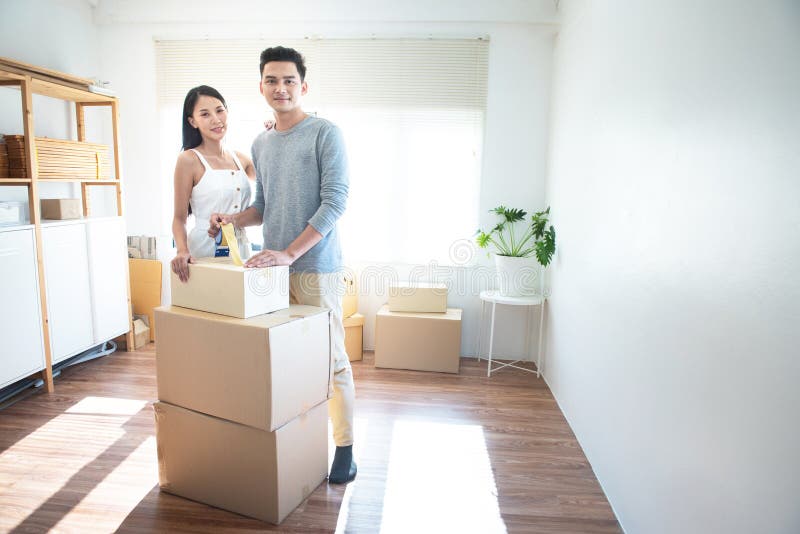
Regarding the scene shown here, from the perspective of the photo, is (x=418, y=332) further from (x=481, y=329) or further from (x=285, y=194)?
(x=285, y=194)

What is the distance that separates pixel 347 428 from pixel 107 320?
7.47ft

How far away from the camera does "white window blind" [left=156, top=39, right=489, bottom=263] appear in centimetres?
370

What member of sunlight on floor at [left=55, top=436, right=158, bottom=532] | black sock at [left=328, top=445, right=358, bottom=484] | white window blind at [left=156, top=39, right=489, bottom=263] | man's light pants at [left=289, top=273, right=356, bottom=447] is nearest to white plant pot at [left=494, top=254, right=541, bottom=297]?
white window blind at [left=156, top=39, right=489, bottom=263]

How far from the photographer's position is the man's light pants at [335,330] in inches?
79.4

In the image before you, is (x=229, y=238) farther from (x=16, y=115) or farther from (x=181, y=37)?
(x=181, y=37)

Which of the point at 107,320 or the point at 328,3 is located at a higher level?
the point at 328,3

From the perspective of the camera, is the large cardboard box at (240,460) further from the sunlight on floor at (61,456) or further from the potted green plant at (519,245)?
the potted green plant at (519,245)

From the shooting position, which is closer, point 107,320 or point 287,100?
point 287,100

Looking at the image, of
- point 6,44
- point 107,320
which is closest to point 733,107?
point 107,320

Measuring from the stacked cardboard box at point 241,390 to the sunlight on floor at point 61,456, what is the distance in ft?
1.19

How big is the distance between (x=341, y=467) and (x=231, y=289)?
2.98 feet

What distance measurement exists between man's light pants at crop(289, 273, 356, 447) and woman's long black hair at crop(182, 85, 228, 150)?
76 centimetres

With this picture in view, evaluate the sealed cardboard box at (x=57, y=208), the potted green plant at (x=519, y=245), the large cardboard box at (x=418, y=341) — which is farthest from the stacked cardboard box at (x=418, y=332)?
the sealed cardboard box at (x=57, y=208)

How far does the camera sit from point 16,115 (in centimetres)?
325
